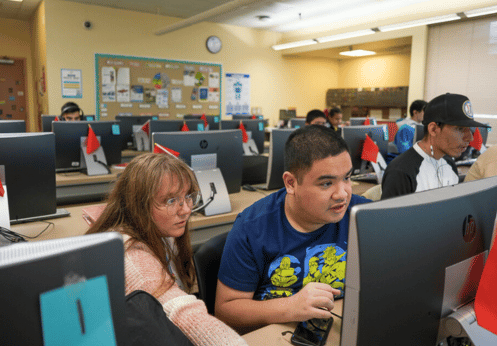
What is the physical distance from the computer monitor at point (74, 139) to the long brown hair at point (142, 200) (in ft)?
6.05

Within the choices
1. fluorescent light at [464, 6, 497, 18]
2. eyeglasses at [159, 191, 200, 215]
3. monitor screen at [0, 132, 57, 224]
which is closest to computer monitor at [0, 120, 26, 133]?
monitor screen at [0, 132, 57, 224]

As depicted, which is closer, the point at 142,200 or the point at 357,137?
the point at 142,200

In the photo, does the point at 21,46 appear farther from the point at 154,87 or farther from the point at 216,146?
the point at 216,146

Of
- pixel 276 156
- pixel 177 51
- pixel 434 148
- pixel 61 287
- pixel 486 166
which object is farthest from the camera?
pixel 177 51

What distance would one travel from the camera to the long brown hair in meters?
1.13

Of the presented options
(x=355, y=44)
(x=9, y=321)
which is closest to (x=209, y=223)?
(x=9, y=321)

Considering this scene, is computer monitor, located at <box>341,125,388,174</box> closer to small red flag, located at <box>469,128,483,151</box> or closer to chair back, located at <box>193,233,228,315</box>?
small red flag, located at <box>469,128,483,151</box>

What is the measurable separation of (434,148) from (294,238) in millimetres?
1189

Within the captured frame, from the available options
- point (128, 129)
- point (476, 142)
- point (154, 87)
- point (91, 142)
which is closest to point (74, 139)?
point (91, 142)

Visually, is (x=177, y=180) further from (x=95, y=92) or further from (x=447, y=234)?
(x=95, y=92)

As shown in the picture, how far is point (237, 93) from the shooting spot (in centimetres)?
819

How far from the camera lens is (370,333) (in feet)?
1.95

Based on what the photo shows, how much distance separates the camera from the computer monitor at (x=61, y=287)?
367mm

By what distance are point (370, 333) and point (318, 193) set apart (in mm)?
554
